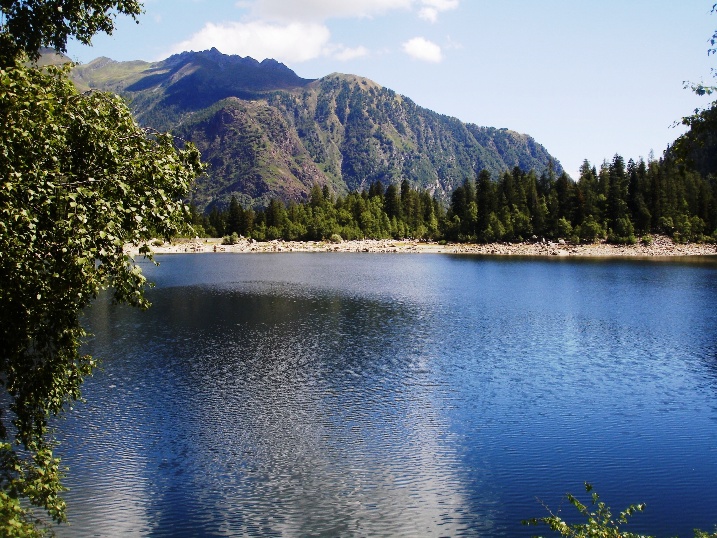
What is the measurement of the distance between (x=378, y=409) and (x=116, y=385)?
14408 mm

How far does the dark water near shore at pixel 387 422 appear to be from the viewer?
1848cm

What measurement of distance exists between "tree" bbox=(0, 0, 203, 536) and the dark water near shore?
279 inches

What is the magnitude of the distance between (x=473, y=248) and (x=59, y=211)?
162 m

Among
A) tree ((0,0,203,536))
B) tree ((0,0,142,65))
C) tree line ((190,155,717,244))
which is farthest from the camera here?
tree line ((190,155,717,244))

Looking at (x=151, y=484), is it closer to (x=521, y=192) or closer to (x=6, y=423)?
(x=6, y=423)

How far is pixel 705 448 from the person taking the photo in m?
23.4

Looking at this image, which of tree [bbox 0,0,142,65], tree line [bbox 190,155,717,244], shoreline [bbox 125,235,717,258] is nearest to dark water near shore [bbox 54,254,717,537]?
tree [bbox 0,0,142,65]

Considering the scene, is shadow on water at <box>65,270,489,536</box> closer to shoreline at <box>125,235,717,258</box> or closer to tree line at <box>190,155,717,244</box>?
shoreline at <box>125,235,717,258</box>

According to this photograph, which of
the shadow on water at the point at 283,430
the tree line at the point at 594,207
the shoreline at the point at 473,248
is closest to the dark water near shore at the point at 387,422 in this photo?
the shadow on water at the point at 283,430

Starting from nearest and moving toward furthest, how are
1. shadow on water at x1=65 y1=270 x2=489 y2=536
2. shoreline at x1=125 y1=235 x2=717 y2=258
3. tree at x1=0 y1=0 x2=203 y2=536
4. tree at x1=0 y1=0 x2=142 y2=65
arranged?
tree at x1=0 y1=0 x2=203 y2=536 < tree at x1=0 y1=0 x2=142 y2=65 < shadow on water at x1=65 y1=270 x2=489 y2=536 < shoreline at x1=125 y1=235 x2=717 y2=258

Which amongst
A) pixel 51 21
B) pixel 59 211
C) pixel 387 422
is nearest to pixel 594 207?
pixel 387 422

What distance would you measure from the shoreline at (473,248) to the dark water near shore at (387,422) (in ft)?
285

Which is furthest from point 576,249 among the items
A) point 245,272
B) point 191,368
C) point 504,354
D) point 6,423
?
point 6,423

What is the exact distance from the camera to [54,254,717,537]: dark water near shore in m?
18.5
